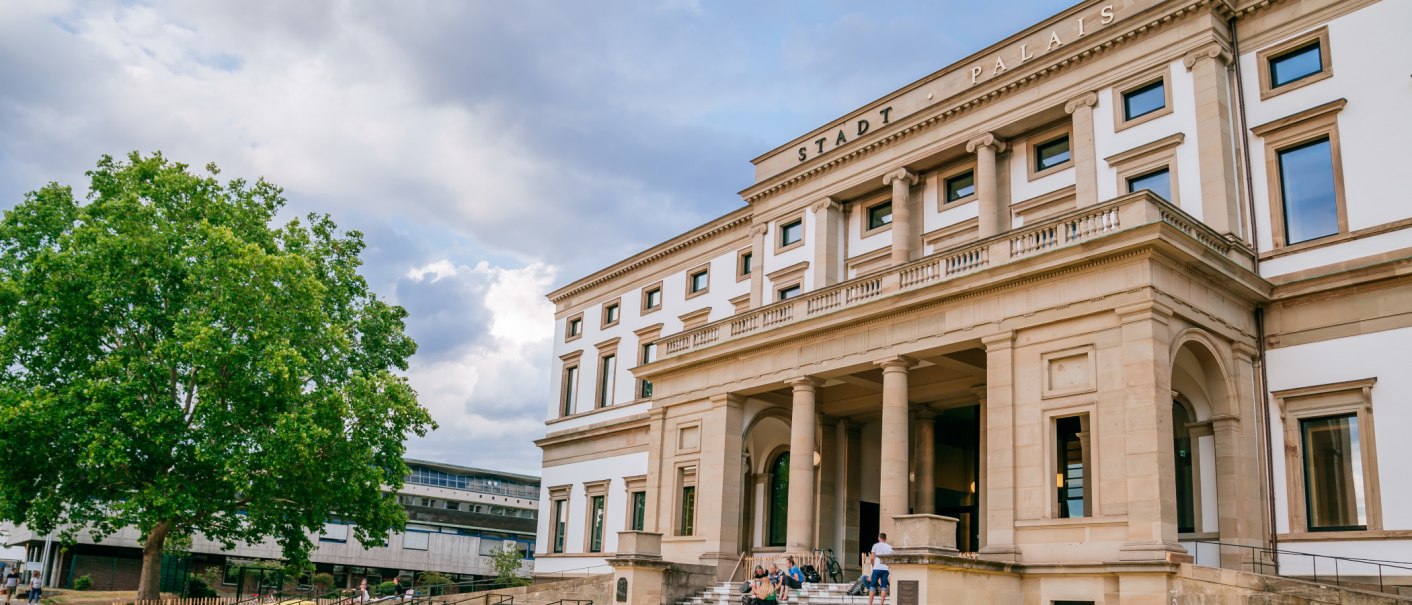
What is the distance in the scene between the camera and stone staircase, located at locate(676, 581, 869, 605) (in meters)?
23.9

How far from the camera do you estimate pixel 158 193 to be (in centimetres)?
3372

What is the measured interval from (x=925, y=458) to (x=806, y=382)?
5.12 m

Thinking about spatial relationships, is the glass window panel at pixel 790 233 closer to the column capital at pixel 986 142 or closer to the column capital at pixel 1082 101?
the column capital at pixel 986 142

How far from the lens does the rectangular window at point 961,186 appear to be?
31.0m

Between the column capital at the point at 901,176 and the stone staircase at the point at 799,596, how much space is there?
12331 mm

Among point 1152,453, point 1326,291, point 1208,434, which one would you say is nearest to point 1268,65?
point 1326,291

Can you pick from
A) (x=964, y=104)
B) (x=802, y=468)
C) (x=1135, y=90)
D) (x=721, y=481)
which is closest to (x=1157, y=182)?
(x=1135, y=90)

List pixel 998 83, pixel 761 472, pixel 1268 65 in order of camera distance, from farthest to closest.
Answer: pixel 761 472
pixel 998 83
pixel 1268 65

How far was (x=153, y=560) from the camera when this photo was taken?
32.9 metres

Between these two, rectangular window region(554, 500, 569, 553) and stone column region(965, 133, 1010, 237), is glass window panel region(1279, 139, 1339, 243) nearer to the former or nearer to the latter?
stone column region(965, 133, 1010, 237)

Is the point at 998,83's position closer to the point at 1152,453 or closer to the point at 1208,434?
the point at 1208,434

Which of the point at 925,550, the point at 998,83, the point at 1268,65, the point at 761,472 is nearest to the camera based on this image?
the point at 925,550

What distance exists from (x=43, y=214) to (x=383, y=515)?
14014 mm

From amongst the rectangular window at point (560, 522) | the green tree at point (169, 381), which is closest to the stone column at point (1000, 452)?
the green tree at point (169, 381)
